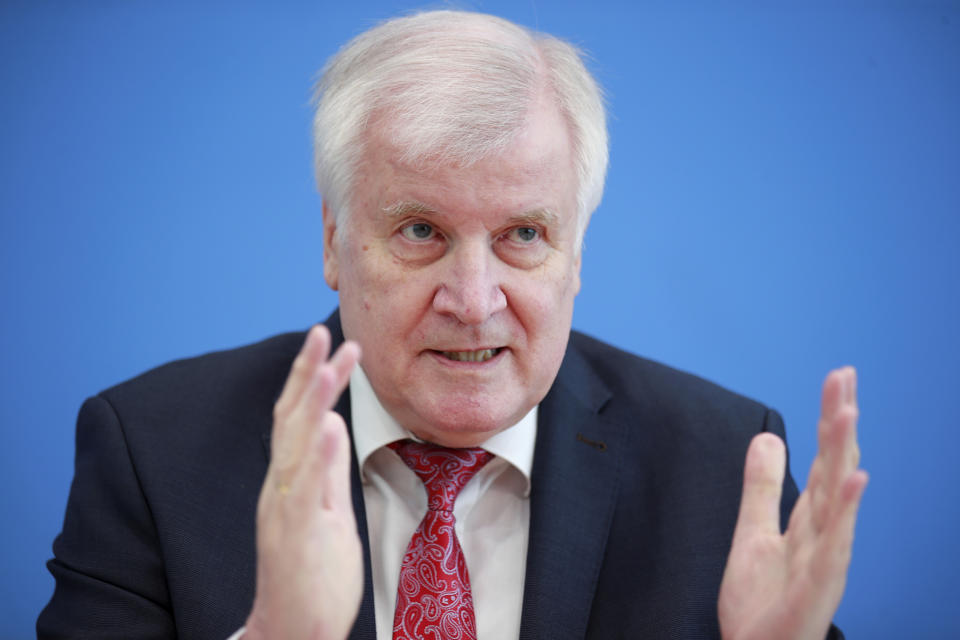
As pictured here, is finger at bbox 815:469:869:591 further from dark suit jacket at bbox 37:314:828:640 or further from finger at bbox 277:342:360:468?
finger at bbox 277:342:360:468

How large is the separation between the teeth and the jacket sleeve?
64 centimetres

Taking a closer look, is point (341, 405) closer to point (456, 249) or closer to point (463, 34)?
point (456, 249)

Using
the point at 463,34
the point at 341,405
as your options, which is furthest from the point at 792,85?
the point at 341,405

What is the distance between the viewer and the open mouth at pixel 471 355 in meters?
1.83

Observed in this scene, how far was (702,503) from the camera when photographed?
2004mm

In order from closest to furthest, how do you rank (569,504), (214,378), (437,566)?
(437,566)
(569,504)
(214,378)

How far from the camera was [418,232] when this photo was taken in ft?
5.93

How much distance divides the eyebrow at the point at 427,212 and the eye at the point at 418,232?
33 millimetres

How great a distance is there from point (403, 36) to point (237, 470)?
87cm

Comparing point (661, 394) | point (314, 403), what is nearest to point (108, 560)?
point (314, 403)

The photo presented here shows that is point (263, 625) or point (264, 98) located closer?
point (263, 625)

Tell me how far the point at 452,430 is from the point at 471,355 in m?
0.14

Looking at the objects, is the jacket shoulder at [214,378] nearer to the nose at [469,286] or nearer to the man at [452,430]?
the man at [452,430]

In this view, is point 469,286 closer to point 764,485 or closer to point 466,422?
point 466,422
